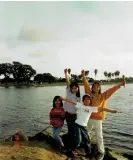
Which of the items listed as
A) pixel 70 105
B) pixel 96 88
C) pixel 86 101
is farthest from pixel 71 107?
pixel 96 88

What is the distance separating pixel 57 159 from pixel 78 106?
6.10ft

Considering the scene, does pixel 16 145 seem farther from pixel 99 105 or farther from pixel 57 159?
pixel 99 105

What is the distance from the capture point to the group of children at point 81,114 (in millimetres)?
10141

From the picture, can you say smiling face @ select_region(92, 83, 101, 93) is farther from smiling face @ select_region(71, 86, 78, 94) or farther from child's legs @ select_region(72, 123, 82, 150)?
child's legs @ select_region(72, 123, 82, 150)

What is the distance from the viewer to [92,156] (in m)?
10.5

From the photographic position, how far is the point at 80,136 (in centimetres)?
1022

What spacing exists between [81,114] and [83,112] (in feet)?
0.31

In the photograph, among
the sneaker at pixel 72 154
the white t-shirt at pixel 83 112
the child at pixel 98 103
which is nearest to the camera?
the white t-shirt at pixel 83 112

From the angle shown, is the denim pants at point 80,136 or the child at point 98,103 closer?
the denim pants at point 80,136

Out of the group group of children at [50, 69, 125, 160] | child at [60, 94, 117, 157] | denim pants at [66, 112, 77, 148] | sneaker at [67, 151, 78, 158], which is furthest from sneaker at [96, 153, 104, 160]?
denim pants at [66, 112, 77, 148]

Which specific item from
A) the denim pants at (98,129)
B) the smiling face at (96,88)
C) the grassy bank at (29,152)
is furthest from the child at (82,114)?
the grassy bank at (29,152)

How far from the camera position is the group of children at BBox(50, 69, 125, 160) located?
1014 centimetres

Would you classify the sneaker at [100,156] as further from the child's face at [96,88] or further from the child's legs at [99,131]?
the child's face at [96,88]

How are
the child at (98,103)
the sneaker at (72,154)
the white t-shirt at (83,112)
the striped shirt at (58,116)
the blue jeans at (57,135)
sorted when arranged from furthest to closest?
the blue jeans at (57,135) < the striped shirt at (58,116) < the child at (98,103) < the sneaker at (72,154) < the white t-shirt at (83,112)
